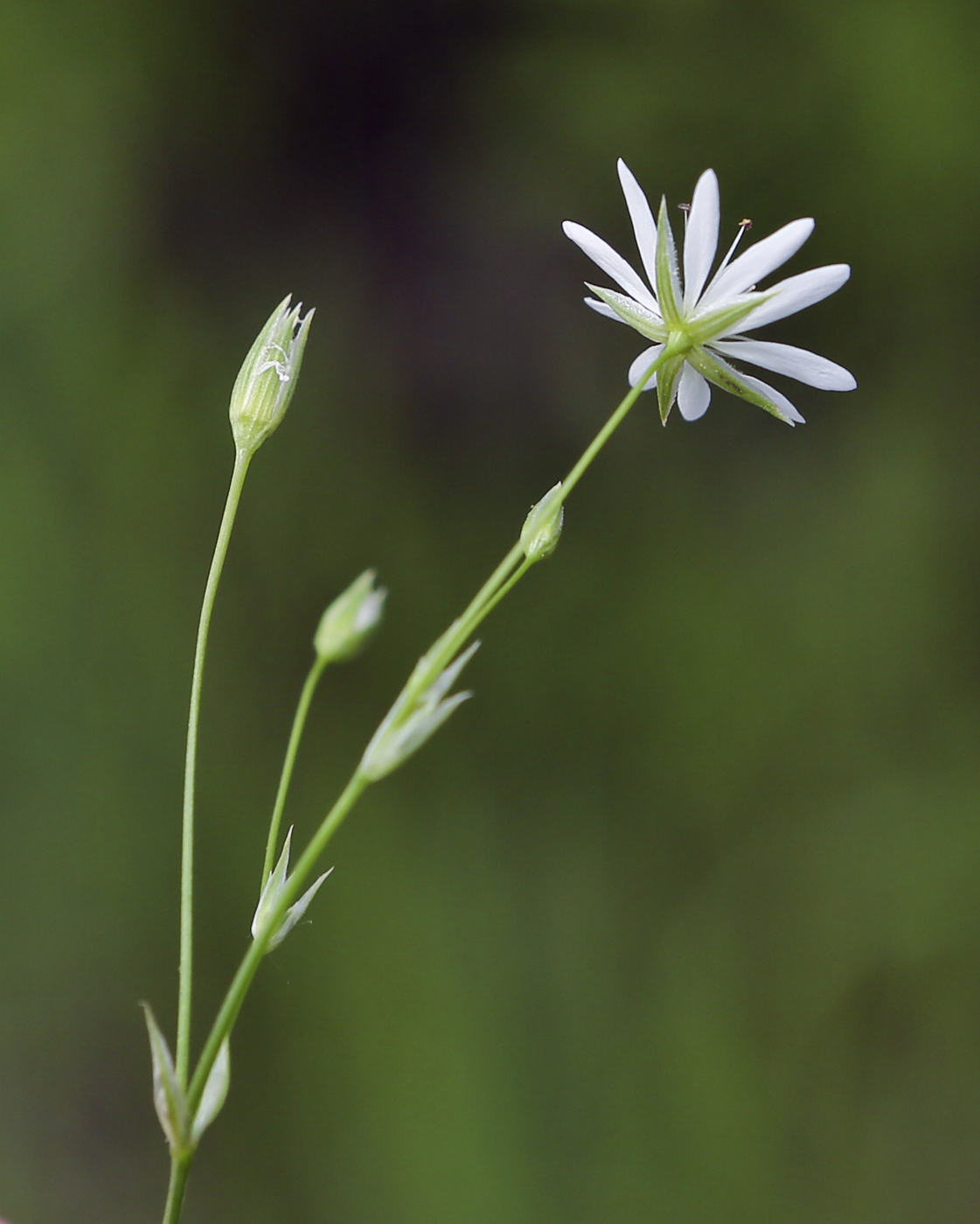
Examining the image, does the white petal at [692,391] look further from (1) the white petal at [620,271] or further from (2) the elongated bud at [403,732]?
(2) the elongated bud at [403,732]

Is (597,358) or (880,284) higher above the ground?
(880,284)

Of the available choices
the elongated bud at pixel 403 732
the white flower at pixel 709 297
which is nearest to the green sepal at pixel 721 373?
the white flower at pixel 709 297

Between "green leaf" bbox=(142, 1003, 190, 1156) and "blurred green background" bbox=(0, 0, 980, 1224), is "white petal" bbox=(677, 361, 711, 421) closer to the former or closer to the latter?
"green leaf" bbox=(142, 1003, 190, 1156)

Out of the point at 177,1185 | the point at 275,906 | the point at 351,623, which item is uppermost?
the point at 351,623

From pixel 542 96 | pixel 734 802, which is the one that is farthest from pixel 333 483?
pixel 734 802

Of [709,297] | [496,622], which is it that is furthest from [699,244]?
[496,622]

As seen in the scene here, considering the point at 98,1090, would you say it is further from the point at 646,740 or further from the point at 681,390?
the point at 681,390

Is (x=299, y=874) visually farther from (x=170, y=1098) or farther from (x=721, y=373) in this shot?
(x=721, y=373)
